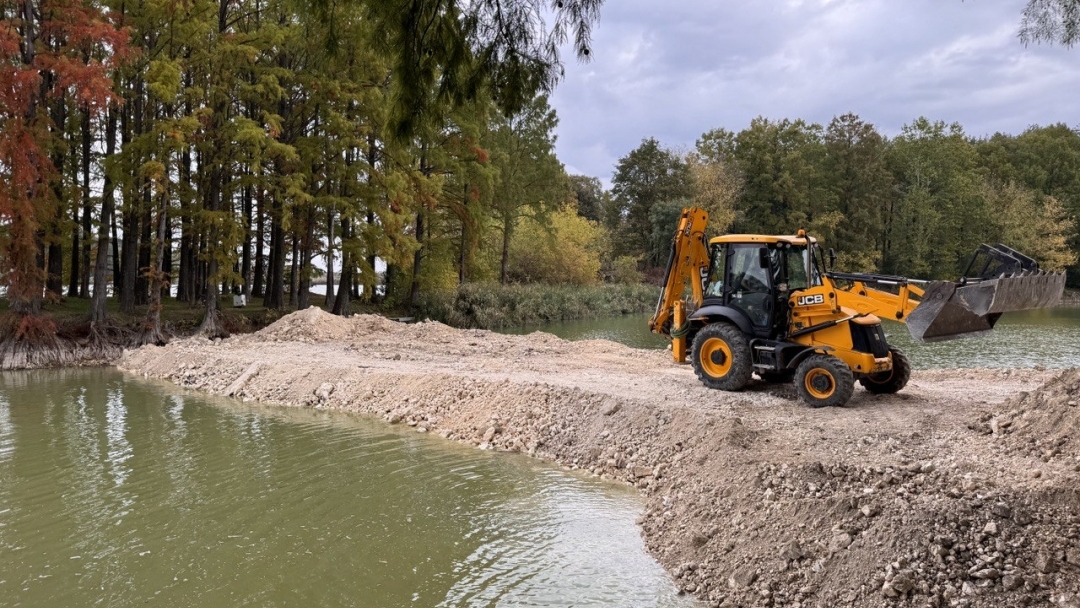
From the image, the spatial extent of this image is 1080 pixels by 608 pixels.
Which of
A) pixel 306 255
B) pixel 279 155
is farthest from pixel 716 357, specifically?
pixel 306 255

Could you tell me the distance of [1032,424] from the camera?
20.1ft

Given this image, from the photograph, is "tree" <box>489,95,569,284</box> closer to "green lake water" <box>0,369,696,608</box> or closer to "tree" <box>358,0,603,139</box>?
"green lake water" <box>0,369,696,608</box>

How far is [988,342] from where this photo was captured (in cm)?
1791

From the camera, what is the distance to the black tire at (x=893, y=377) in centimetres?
893

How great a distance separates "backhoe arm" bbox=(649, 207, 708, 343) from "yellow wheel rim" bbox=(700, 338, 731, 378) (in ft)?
2.60

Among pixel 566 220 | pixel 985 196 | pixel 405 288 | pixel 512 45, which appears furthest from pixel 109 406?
pixel 985 196

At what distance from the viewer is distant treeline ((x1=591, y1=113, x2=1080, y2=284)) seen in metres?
43.8

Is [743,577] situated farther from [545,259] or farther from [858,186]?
[858,186]

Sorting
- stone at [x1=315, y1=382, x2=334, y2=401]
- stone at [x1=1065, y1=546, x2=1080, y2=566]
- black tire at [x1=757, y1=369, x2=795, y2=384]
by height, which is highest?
black tire at [x1=757, y1=369, x2=795, y2=384]

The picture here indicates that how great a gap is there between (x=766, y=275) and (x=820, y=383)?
1633 mm

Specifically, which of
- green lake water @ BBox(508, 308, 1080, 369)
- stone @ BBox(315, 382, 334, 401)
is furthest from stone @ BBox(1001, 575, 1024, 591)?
stone @ BBox(315, 382, 334, 401)

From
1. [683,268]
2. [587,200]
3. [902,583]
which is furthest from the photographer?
[587,200]

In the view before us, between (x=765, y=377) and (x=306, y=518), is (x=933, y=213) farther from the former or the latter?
(x=306, y=518)

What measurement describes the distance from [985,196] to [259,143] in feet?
147
